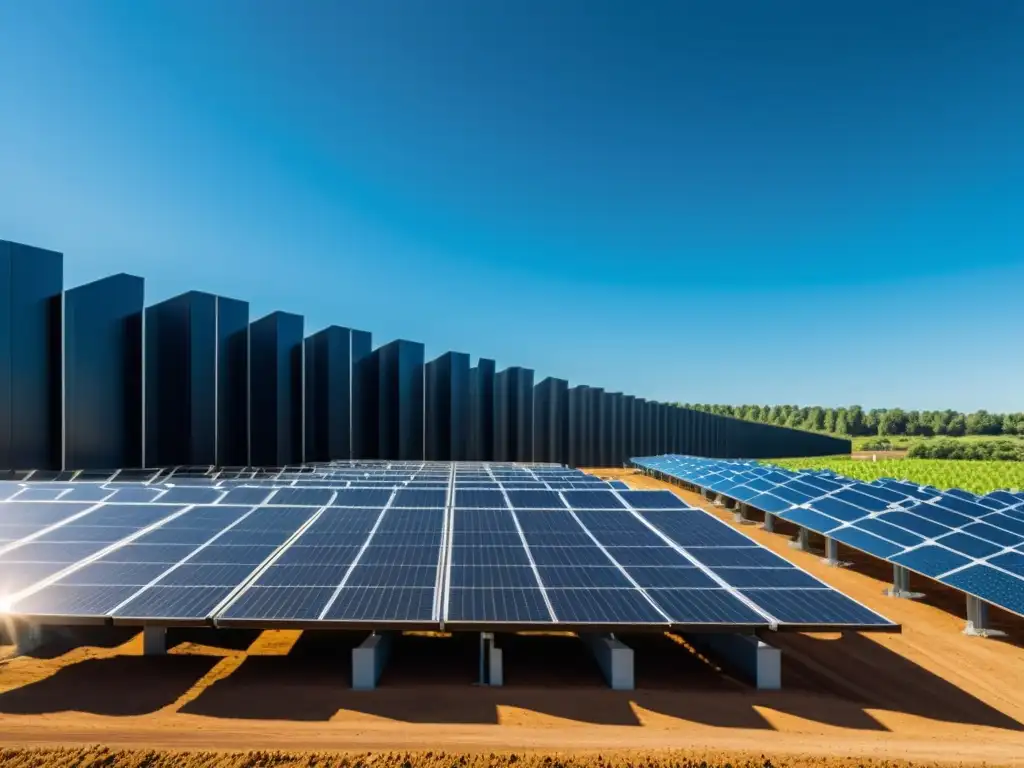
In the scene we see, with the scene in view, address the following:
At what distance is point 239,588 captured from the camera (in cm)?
905

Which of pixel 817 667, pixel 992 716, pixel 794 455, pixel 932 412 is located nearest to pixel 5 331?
pixel 817 667

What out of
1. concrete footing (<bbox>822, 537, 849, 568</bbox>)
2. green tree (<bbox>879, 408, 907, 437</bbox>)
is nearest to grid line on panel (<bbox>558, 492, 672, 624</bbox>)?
concrete footing (<bbox>822, 537, 849, 568</bbox>)

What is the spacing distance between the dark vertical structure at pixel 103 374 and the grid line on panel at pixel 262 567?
1688 centimetres

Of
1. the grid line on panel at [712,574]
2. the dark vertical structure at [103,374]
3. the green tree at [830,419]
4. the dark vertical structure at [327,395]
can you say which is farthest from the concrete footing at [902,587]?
the green tree at [830,419]

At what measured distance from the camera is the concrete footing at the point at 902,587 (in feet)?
50.8

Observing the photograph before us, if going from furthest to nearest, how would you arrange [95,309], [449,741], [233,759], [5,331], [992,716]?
[95,309], [5,331], [992,716], [449,741], [233,759]

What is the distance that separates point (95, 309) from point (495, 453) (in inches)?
1223

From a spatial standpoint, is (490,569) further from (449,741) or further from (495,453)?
(495,453)

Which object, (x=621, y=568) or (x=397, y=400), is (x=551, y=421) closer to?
(x=397, y=400)

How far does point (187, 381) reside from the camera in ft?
86.8

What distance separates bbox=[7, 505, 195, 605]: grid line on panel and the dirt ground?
5.32ft

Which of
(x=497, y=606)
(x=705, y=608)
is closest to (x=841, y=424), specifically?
(x=705, y=608)

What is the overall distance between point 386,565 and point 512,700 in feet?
11.1

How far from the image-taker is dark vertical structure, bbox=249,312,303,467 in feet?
99.2
